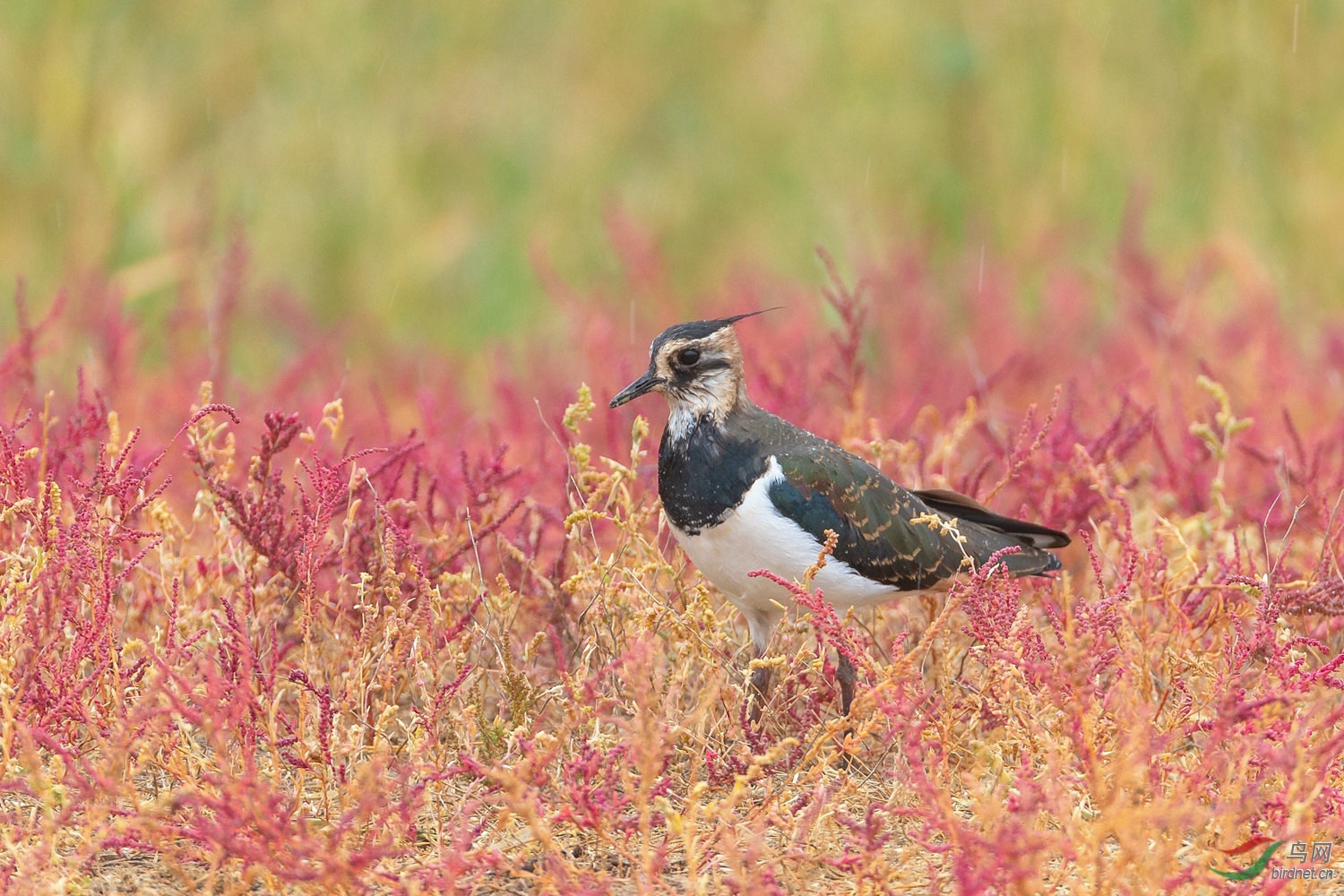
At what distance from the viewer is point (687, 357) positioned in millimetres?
3963

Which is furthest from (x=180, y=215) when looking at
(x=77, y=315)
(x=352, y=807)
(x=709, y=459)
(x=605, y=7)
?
(x=352, y=807)

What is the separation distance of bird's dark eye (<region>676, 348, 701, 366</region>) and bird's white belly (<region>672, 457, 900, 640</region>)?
1.36 ft

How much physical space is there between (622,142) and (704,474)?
7.58 meters

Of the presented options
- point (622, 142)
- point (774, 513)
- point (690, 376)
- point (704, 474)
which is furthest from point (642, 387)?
point (622, 142)

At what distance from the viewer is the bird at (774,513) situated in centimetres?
365

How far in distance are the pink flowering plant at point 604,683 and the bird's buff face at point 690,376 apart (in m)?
0.25

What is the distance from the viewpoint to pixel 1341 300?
8164mm

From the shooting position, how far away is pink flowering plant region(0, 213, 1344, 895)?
8.47 ft

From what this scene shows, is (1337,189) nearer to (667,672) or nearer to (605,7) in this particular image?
(605,7)

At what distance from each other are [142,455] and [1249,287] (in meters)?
5.42

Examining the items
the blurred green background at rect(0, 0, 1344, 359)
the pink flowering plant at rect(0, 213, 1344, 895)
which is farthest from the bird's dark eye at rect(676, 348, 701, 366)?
the blurred green background at rect(0, 0, 1344, 359)

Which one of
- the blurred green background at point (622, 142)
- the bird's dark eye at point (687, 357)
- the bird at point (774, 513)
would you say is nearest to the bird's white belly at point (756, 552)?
the bird at point (774, 513)

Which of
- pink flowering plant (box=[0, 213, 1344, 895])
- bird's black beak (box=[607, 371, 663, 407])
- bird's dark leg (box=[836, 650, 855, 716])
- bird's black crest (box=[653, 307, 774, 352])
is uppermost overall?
bird's black crest (box=[653, 307, 774, 352])

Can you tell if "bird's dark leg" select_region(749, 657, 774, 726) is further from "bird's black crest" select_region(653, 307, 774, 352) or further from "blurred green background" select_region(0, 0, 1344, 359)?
"blurred green background" select_region(0, 0, 1344, 359)
